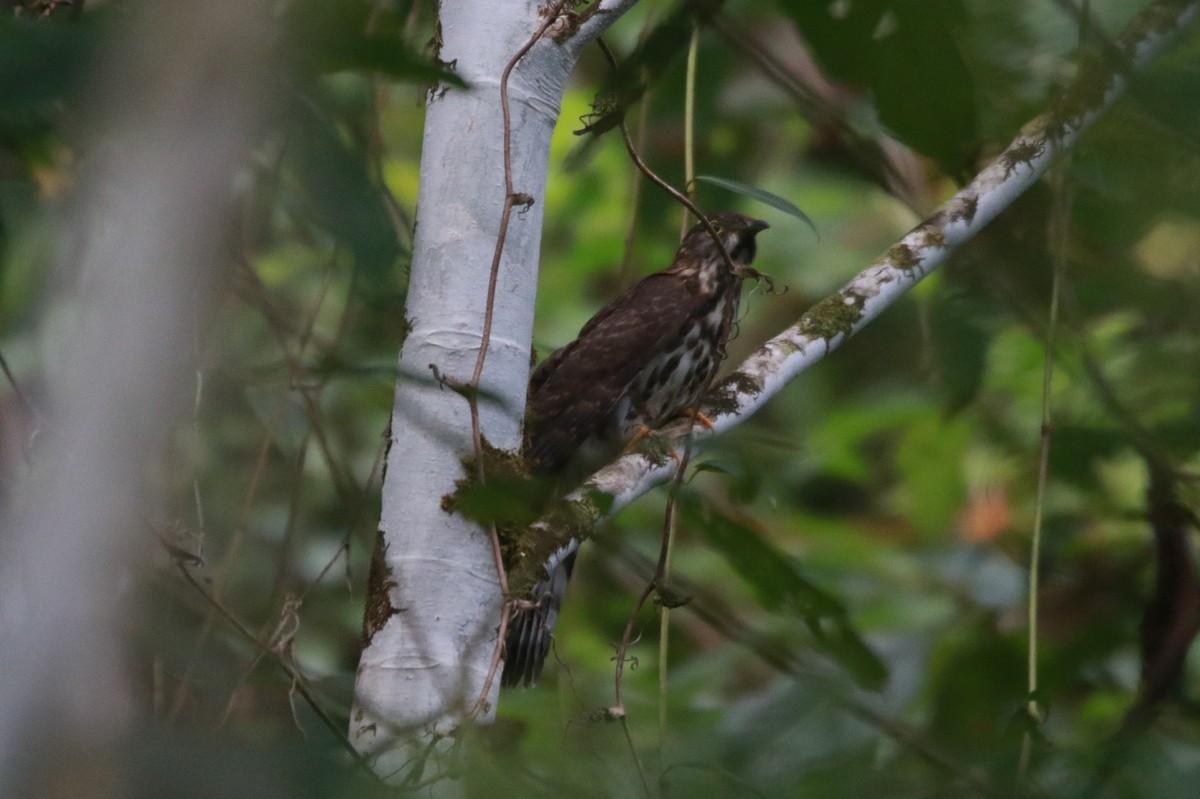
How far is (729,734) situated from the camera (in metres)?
1.36

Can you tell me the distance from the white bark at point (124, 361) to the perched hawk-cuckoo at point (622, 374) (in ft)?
8.69

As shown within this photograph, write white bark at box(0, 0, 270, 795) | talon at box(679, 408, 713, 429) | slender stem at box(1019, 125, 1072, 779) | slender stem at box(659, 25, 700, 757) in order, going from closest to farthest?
1. white bark at box(0, 0, 270, 795)
2. slender stem at box(1019, 125, 1072, 779)
3. slender stem at box(659, 25, 700, 757)
4. talon at box(679, 408, 713, 429)

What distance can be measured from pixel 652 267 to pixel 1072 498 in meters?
1.90

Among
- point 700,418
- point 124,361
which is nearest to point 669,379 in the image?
point 700,418

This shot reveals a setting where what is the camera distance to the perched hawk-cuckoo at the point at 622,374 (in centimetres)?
332

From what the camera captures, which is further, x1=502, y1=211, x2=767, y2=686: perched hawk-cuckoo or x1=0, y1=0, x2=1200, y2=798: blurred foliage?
x1=502, y1=211, x2=767, y2=686: perched hawk-cuckoo

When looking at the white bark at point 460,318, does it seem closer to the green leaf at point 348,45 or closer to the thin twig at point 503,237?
the thin twig at point 503,237

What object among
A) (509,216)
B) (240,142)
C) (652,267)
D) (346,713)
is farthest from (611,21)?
(652,267)

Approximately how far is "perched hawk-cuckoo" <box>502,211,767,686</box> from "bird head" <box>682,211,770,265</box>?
2 centimetres

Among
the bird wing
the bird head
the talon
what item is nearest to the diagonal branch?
the talon

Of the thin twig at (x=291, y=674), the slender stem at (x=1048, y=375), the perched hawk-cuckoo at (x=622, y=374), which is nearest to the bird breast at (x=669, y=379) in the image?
the perched hawk-cuckoo at (x=622, y=374)

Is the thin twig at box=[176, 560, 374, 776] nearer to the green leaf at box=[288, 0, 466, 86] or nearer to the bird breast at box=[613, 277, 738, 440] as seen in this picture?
the green leaf at box=[288, 0, 466, 86]

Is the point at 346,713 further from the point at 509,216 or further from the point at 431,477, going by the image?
the point at 509,216

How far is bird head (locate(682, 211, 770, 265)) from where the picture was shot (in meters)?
3.83
